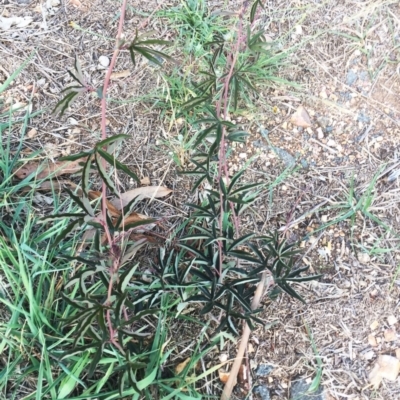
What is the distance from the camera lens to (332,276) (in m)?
1.69

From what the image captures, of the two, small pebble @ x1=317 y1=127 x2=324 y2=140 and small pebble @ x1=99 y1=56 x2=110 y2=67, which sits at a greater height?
small pebble @ x1=99 y1=56 x2=110 y2=67

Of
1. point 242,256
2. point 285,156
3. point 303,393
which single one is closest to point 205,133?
point 242,256

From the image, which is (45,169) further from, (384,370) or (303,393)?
(384,370)

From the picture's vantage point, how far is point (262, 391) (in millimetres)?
1543

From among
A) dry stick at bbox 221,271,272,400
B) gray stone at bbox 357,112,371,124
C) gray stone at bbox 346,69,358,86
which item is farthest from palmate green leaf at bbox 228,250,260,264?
gray stone at bbox 346,69,358,86

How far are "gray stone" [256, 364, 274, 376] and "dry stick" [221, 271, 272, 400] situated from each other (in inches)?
3.0

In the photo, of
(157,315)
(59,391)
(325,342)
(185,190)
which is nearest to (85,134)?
(185,190)

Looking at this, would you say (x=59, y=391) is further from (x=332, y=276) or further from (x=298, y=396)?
(x=332, y=276)

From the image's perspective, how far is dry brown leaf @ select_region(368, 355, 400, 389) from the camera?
5.07 ft

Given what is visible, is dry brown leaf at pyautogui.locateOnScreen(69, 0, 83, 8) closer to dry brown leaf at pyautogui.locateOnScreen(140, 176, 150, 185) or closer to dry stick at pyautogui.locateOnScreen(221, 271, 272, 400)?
dry brown leaf at pyautogui.locateOnScreen(140, 176, 150, 185)

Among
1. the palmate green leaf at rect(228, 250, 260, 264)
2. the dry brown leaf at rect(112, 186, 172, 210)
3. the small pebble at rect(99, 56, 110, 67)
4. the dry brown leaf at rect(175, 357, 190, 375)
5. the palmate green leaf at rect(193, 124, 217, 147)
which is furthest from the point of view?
the small pebble at rect(99, 56, 110, 67)

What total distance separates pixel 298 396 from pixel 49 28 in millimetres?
1687

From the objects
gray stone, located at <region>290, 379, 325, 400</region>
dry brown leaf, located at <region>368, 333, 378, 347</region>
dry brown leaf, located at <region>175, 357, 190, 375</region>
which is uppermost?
dry brown leaf, located at <region>368, 333, 378, 347</region>

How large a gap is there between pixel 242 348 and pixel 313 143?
2.68 feet
